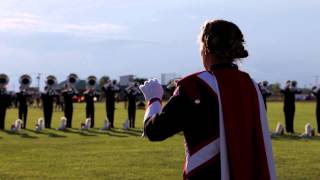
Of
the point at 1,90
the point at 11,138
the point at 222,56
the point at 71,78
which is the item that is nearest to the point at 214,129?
the point at 222,56

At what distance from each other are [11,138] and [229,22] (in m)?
17.2

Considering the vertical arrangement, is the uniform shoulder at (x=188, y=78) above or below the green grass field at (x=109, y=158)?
above

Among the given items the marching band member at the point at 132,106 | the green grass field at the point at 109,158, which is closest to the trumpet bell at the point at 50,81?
the marching band member at the point at 132,106

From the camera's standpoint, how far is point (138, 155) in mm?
14406

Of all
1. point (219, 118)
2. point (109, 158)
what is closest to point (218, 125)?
point (219, 118)

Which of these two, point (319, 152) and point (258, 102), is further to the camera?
point (319, 152)

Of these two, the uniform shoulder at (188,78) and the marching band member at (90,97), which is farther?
the marching band member at (90,97)

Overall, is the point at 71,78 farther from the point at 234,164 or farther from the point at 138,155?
the point at 234,164

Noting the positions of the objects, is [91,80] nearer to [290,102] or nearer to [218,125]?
[290,102]

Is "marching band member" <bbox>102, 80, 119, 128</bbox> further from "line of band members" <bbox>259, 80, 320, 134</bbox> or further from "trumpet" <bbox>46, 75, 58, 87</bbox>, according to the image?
"line of band members" <bbox>259, 80, 320, 134</bbox>

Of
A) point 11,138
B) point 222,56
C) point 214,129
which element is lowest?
point 11,138

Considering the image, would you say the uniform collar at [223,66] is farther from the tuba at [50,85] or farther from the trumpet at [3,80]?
the tuba at [50,85]

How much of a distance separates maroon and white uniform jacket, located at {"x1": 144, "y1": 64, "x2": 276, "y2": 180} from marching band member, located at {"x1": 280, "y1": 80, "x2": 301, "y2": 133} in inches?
776

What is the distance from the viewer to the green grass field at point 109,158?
1123 cm
